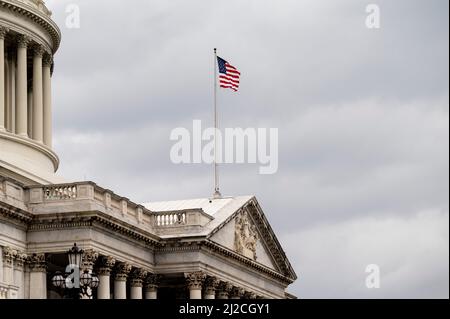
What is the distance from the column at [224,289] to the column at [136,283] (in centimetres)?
810

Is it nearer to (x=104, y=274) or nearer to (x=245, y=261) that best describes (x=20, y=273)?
(x=104, y=274)

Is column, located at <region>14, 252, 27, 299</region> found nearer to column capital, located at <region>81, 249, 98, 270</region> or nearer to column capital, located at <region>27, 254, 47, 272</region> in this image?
column capital, located at <region>27, 254, 47, 272</region>

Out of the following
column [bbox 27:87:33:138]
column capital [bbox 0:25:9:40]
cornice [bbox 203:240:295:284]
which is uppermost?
column capital [bbox 0:25:9:40]

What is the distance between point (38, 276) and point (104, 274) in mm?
4048

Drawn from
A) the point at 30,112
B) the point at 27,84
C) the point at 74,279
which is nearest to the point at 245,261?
the point at 30,112

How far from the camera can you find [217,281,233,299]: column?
94562mm

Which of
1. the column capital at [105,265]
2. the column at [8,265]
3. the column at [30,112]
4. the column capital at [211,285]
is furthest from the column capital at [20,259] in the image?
the column at [30,112]

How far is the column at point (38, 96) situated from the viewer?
9921cm

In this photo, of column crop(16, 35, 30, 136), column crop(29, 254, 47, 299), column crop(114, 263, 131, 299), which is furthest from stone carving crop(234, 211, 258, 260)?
column crop(29, 254, 47, 299)

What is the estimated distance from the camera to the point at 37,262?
80125 millimetres

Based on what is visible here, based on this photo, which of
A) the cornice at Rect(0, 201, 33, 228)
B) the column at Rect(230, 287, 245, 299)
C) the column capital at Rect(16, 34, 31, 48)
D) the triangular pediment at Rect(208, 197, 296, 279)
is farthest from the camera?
the column capital at Rect(16, 34, 31, 48)

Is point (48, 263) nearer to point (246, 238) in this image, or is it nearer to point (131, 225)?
point (131, 225)

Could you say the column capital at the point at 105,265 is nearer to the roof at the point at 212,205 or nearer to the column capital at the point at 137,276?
the column capital at the point at 137,276

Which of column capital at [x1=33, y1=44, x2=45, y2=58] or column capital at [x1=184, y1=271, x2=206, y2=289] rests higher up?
column capital at [x1=33, y1=44, x2=45, y2=58]
